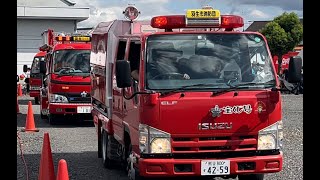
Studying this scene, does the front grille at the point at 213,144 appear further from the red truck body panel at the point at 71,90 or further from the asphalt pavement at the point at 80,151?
the red truck body panel at the point at 71,90

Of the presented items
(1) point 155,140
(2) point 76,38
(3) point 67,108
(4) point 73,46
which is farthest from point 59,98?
(1) point 155,140

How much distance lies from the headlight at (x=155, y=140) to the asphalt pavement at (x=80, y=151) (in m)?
2.60

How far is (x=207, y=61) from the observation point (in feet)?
26.2

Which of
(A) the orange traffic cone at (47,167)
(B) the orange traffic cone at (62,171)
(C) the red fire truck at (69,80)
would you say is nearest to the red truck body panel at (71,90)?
(C) the red fire truck at (69,80)

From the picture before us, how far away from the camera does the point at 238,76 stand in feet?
26.1

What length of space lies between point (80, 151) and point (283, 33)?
3961 cm

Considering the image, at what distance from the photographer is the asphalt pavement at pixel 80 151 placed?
10.2 m

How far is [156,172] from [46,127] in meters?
11.3

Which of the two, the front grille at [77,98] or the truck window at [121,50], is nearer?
the truck window at [121,50]

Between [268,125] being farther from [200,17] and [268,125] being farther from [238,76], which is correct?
[200,17]

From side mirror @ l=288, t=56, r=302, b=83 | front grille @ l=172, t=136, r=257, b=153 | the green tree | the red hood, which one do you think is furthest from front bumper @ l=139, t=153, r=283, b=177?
the green tree

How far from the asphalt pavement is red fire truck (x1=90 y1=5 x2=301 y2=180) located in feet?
6.10

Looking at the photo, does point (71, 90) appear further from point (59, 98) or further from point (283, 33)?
point (283, 33)
